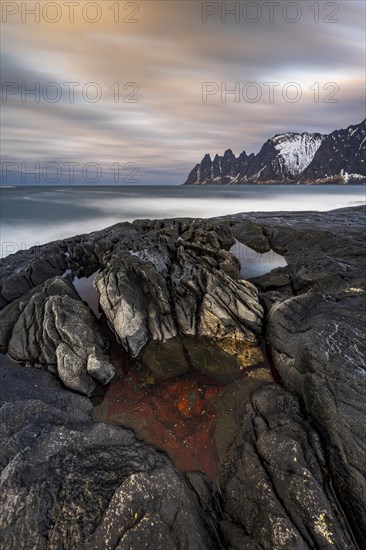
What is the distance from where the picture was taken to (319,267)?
22.0m

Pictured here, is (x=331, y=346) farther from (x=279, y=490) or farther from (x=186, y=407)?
(x=186, y=407)

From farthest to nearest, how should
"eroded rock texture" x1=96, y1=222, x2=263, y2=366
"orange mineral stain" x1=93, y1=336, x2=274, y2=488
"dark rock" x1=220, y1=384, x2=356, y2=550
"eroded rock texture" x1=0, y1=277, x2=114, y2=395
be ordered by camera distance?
"eroded rock texture" x1=96, y1=222, x2=263, y2=366
"eroded rock texture" x1=0, y1=277, x2=114, y2=395
"orange mineral stain" x1=93, y1=336, x2=274, y2=488
"dark rock" x1=220, y1=384, x2=356, y2=550

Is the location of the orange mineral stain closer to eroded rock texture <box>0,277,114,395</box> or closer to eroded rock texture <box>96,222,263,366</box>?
eroded rock texture <box>0,277,114,395</box>

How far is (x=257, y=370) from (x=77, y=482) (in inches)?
357

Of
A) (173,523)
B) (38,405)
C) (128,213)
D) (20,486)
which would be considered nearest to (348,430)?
(173,523)

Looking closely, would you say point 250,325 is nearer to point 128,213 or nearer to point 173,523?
point 173,523

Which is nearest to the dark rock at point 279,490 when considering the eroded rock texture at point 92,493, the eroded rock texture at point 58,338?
the eroded rock texture at point 92,493

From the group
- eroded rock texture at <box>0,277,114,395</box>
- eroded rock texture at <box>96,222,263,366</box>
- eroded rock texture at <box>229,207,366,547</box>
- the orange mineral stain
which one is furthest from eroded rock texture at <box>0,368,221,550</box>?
eroded rock texture at <box>96,222,263,366</box>

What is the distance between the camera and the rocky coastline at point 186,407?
7996 mm

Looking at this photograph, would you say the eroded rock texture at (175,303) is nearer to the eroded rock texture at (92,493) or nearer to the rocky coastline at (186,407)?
the rocky coastline at (186,407)

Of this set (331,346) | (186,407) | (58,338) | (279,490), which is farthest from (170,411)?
(331,346)

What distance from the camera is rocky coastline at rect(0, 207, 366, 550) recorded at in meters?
8.00

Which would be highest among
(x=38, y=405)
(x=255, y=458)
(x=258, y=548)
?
(x=38, y=405)

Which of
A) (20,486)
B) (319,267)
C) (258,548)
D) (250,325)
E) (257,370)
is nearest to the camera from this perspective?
(258,548)
